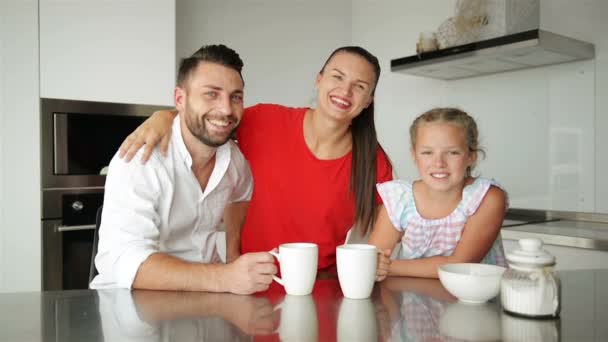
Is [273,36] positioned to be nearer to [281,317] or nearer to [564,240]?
[564,240]

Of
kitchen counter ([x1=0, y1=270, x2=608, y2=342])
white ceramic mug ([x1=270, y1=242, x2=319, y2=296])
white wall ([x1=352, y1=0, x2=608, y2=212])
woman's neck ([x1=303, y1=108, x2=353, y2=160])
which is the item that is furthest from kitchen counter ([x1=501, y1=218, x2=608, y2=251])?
white ceramic mug ([x1=270, y1=242, x2=319, y2=296])

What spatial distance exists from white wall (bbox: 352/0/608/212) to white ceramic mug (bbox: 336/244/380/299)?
79.0 inches

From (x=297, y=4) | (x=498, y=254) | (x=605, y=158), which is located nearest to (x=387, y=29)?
(x=297, y=4)

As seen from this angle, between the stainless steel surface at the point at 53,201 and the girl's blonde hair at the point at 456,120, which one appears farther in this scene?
the stainless steel surface at the point at 53,201

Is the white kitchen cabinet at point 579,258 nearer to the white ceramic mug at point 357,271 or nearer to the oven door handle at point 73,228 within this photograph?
the white ceramic mug at point 357,271

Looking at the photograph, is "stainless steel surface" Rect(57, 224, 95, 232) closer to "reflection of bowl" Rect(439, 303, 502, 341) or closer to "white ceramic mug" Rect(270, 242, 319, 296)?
"white ceramic mug" Rect(270, 242, 319, 296)

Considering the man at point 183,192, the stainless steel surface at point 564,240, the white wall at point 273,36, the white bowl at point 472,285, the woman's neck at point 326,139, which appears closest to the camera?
the white bowl at point 472,285

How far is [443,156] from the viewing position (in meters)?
1.40

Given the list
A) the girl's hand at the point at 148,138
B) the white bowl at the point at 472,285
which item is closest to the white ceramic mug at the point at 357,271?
the white bowl at the point at 472,285

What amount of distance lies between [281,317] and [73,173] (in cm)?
206

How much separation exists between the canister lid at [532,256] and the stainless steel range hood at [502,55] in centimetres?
163

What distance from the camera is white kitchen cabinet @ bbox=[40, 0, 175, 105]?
2469 millimetres

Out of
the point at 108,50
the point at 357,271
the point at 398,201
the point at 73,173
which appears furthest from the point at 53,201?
the point at 357,271

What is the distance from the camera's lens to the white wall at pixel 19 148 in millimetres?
2381
